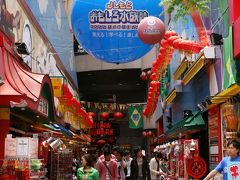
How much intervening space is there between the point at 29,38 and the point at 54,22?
241 inches

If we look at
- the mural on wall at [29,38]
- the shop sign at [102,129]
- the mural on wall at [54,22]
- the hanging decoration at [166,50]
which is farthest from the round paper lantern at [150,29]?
the shop sign at [102,129]

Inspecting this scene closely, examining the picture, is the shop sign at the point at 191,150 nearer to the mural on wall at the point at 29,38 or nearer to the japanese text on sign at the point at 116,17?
the japanese text on sign at the point at 116,17

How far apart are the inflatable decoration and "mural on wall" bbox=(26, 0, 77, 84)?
1693 mm

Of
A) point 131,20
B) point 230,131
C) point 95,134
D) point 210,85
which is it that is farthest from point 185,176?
point 95,134

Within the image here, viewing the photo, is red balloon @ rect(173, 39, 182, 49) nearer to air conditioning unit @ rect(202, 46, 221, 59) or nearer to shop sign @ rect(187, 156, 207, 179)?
air conditioning unit @ rect(202, 46, 221, 59)

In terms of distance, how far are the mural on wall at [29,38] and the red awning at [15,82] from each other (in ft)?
3.58

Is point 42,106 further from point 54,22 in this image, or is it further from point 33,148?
point 54,22

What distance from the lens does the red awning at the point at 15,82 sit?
24.6 feet

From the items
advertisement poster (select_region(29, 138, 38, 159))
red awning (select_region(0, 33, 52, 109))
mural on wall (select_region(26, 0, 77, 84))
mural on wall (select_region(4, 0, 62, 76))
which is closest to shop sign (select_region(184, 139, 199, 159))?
red awning (select_region(0, 33, 52, 109))

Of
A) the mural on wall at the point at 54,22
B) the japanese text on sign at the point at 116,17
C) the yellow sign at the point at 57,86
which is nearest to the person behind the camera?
the japanese text on sign at the point at 116,17

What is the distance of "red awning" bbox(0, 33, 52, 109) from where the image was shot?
748 cm

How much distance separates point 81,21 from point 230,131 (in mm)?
5471

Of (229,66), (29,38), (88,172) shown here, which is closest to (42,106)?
(88,172)

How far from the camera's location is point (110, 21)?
12906 mm
